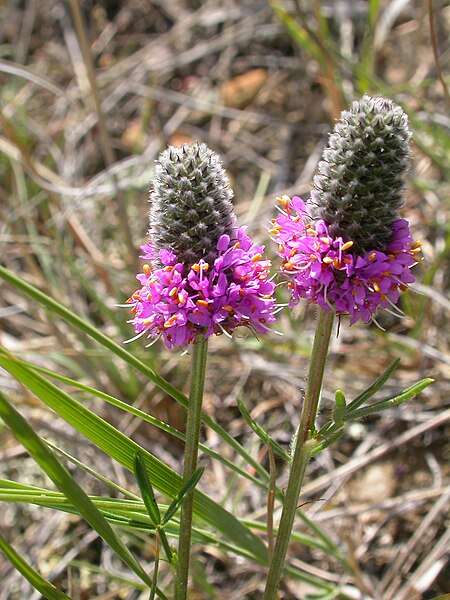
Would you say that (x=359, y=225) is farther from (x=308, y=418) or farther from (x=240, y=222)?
(x=240, y=222)

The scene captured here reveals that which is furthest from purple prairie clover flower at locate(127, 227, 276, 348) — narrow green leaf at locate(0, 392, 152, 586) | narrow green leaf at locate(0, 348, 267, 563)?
narrow green leaf at locate(0, 392, 152, 586)

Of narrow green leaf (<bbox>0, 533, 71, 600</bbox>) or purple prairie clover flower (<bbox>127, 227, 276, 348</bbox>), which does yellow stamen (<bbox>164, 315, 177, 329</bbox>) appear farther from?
narrow green leaf (<bbox>0, 533, 71, 600</bbox>)

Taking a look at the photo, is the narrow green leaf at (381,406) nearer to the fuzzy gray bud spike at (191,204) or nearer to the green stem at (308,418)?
the green stem at (308,418)

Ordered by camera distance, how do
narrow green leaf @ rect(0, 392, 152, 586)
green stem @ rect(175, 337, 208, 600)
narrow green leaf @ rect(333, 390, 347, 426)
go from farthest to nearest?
1. green stem @ rect(175, 337, 208, 600)
2. narrow green leaf @ rect(333, 390, 347, 426)
3. narrow green leaf @ rect(0, 392, 152, 586)

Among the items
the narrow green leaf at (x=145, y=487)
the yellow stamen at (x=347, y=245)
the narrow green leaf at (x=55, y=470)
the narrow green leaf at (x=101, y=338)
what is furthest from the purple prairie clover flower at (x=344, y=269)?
the narrow green leaf at (x=55, y=470)

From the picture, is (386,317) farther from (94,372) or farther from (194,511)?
(194,511)

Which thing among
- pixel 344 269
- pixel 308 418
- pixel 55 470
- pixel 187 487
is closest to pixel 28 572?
pixel 55 470

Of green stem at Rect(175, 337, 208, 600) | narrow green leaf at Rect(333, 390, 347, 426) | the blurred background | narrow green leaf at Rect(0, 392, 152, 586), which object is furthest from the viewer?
the blurred background
